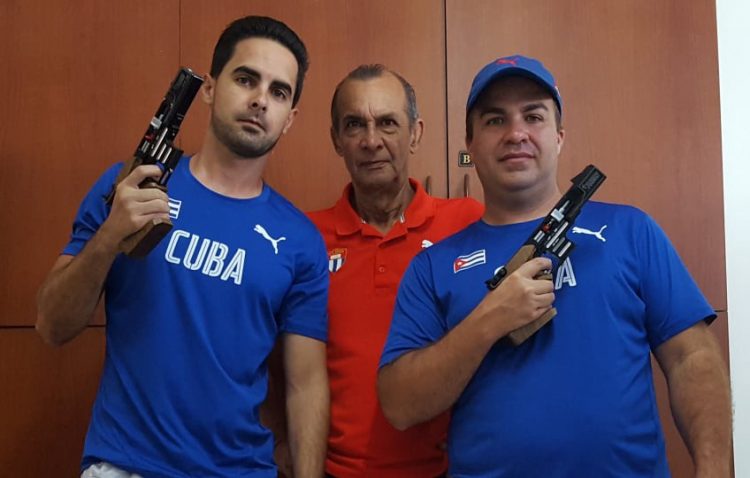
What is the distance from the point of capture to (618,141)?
1.64 meters

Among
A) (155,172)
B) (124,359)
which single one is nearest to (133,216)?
(155,172)

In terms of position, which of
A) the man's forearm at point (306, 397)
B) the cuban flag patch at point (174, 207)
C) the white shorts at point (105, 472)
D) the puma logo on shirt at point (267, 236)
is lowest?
the white shorts at point (105, 472)

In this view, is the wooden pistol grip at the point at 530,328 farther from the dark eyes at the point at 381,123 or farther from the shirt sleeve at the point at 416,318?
the dark eyes at the point at 381,123

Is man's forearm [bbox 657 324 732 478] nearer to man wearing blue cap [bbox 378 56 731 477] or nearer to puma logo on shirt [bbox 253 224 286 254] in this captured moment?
man wearing blue cap [bbox 378 56 731 477]

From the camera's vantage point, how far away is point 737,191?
5.65 feet

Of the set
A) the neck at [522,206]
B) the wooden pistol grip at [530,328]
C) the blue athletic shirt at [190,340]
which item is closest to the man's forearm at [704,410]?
the wooden pistol grip at [530,328]

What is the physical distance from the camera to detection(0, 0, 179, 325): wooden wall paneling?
1.48 m

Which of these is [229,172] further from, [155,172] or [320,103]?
[320,103]

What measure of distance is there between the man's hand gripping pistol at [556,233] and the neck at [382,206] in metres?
0.42

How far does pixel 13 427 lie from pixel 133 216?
794 millimetres

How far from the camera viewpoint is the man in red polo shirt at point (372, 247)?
1222 millimetres

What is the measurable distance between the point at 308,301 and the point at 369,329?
0.13 metres

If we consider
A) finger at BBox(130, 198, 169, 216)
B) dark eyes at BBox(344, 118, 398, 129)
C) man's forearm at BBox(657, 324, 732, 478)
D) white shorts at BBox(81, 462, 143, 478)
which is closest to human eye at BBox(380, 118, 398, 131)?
dark eyes at BBox(344, 118, 398, 129)

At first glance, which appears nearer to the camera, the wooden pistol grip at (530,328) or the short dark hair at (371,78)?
the wooden pistol grip at (530,328)
